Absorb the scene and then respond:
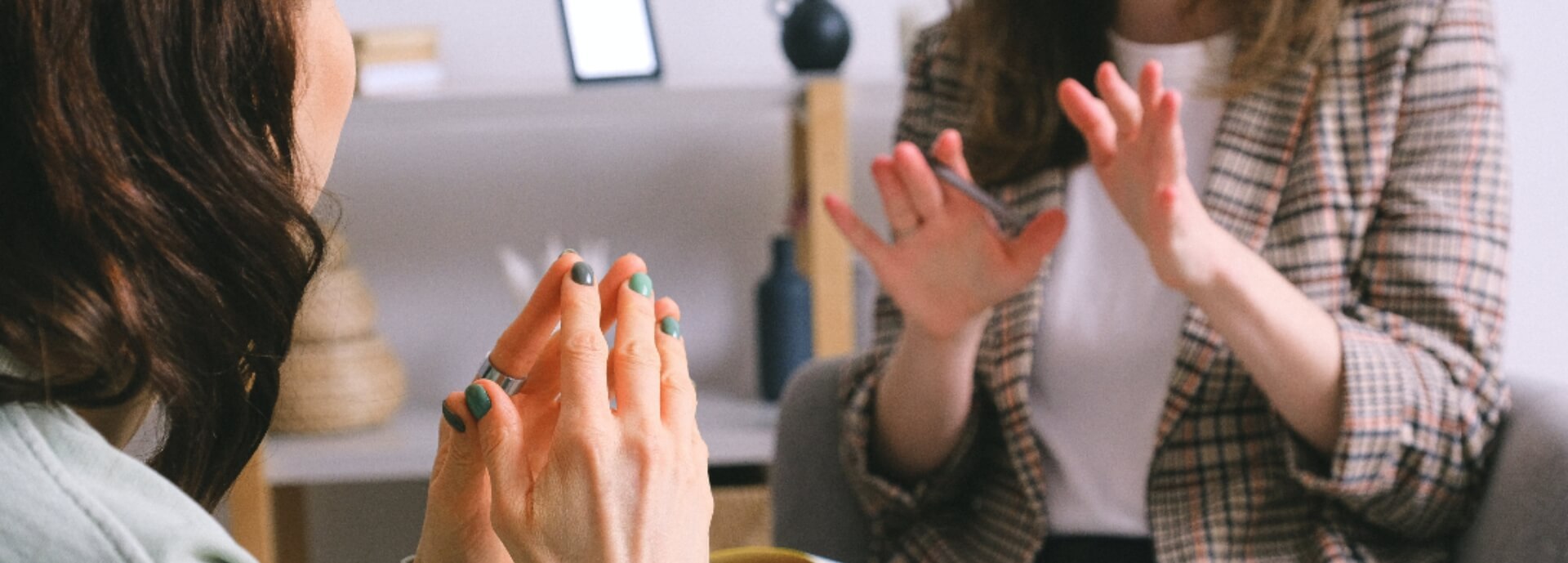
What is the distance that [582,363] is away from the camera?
23.0 inches

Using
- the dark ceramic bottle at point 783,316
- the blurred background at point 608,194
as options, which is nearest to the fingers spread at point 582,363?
the dark ceramic bottle at point 783,316

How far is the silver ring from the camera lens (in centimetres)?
68

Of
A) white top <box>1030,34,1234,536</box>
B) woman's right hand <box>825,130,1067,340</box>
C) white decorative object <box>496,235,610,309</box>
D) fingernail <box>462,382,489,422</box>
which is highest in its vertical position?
fingernail <box>462,382,489,422</box>

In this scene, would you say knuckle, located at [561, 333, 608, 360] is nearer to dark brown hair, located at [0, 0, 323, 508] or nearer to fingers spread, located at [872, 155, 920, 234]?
dark brown hair, located at [0, 0, 323, 508]

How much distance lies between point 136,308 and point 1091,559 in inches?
32.4

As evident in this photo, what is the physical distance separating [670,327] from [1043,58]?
70cm

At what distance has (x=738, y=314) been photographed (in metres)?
2.12

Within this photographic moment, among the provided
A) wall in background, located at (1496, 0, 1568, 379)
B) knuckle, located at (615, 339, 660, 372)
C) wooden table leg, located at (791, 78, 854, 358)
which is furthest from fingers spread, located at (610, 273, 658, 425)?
wall in background, located at (1496, 0, 1568, 379)

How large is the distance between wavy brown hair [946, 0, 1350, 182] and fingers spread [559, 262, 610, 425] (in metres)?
0.66

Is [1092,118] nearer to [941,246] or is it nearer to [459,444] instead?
[941,246]

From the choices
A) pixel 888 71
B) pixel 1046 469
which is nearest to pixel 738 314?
pixel 888 71

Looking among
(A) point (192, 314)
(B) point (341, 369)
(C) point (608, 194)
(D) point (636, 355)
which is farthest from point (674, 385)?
(C) point (608, 194)

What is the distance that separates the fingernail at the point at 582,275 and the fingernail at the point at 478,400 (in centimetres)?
7

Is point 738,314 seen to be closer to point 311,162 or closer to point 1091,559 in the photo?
point 1091,559
